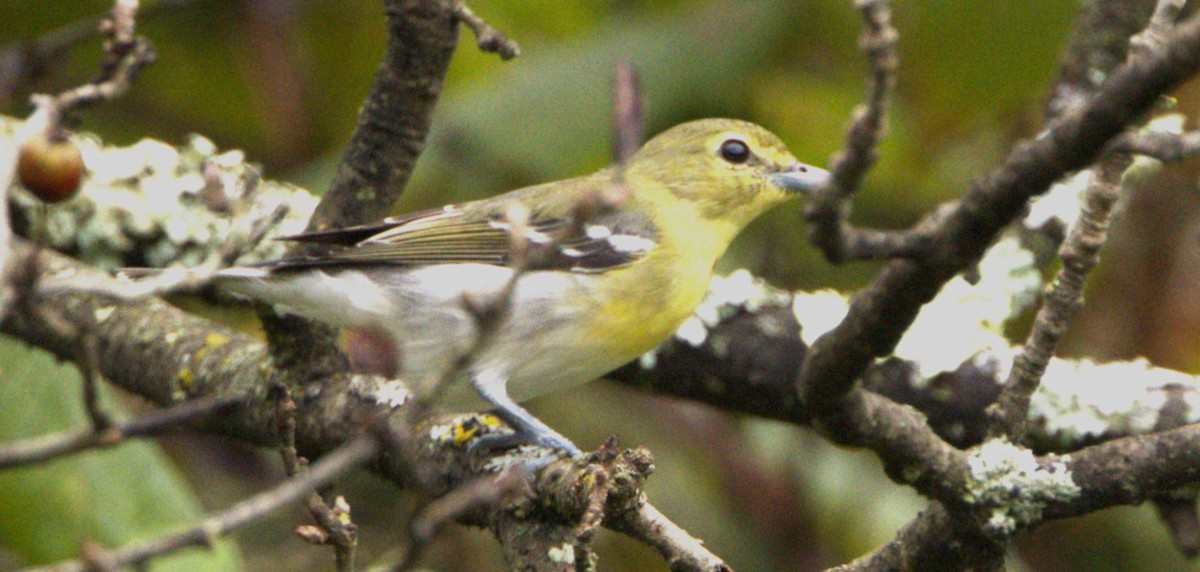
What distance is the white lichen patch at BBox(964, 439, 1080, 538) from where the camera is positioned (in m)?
2.60

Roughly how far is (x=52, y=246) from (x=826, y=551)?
9.69ft

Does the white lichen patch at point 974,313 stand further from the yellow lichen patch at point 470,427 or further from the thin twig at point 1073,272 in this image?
the yellow lichen patch at point 470,427

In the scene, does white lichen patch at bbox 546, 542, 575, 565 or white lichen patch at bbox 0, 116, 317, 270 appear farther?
white lichen patch at bbox 0, 116, 317, 270

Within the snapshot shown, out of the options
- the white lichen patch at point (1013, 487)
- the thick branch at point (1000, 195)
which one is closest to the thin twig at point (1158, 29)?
the thick branch at point (1000, 195)

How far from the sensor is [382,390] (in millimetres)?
3443

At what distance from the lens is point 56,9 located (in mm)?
5012

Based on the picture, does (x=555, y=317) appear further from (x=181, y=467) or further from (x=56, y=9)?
(x=56, y=9)

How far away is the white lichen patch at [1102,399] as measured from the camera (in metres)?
3.50

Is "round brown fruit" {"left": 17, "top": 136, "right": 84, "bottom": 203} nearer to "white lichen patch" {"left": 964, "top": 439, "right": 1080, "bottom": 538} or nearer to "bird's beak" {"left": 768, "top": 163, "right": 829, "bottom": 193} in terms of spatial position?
"white lichen patch" {"left": 964, "top": 439, "right": 1080, "bottom": 538}

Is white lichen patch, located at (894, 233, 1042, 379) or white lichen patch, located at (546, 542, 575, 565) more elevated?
white lichen patch, located at (894, 233, 1042, 379)

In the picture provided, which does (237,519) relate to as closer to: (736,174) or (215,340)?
(215,340)

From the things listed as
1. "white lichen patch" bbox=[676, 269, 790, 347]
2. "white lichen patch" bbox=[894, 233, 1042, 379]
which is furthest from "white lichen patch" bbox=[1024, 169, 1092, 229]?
"white lichen patch" bbox=[676, 269, 790, 347]

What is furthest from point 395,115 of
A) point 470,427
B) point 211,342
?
point 211,342

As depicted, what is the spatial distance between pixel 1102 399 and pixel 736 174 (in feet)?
4.34
